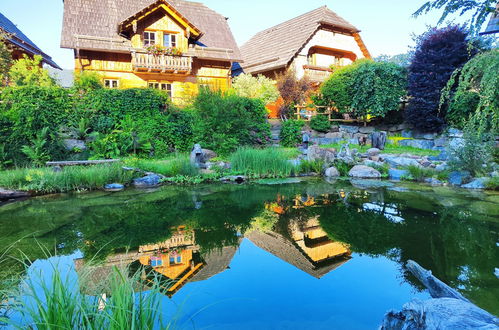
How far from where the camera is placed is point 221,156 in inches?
513

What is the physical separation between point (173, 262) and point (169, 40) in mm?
16761

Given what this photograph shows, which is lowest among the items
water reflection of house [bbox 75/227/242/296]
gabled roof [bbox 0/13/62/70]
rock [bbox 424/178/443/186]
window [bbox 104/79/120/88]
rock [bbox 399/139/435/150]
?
water reflection of house [bbox 75/227/242/296]

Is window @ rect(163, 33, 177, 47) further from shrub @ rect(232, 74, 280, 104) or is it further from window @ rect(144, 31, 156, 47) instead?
shrub @ rect(232, 74, 280, 104)

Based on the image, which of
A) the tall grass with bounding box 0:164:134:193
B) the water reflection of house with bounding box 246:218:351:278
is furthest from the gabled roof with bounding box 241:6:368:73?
the water reflection of house with bounding box 246:218:351:278

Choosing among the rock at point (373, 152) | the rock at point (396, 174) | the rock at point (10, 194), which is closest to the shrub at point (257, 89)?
the rock at point (373, 152)

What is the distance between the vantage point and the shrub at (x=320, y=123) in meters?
17.0

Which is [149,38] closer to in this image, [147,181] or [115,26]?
[115,26]

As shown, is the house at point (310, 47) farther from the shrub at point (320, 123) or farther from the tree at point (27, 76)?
the tree at point (27, 76)

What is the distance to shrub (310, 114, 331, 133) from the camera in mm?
17047

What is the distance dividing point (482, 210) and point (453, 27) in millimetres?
10793

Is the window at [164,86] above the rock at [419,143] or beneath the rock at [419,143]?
above

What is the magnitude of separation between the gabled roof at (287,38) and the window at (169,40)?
6093 millimetres

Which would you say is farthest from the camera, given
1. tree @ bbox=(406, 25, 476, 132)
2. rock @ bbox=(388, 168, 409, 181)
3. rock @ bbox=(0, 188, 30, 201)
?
tree @ bbox=(406, 25, 476, 132)

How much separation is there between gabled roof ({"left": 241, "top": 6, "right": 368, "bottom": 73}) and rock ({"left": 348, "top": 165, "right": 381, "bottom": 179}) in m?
11.1
